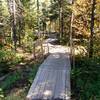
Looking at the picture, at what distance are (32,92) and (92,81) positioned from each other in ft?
10.9

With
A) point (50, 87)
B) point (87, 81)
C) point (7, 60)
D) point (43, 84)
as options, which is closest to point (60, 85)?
point (50, 87)

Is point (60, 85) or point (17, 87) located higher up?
point (60, 85)

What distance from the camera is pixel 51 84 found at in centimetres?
1275

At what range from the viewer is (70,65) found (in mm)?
17297

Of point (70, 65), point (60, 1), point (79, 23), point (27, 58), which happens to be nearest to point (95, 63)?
point (70, 65)

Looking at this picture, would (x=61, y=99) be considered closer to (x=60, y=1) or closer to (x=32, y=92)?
(x=32, y=92)

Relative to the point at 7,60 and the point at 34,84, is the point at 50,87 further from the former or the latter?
the point at 7,60

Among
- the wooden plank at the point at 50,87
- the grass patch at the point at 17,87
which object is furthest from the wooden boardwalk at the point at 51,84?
the grass patch at the point at 17,87

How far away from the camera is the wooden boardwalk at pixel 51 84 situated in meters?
11.3

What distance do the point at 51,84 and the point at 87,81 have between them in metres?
1.87

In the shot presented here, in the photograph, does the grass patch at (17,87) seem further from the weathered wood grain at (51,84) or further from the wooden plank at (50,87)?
the wooden plank at (50,87)

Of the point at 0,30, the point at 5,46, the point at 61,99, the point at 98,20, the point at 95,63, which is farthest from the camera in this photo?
the point at 0,30

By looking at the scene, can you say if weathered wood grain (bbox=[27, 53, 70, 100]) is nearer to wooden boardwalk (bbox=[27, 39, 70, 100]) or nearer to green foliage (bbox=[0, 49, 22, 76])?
wooden boardwalk (bbox=[27, 39, 70, 100])

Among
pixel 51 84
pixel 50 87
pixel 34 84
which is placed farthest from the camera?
pixel 34 84
